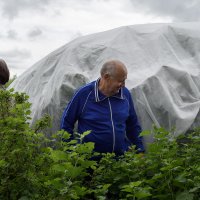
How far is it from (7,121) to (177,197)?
1.13 m

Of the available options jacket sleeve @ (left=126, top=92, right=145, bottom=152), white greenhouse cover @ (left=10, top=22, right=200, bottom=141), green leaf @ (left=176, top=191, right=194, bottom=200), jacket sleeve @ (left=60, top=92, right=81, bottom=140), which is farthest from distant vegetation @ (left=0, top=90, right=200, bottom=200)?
white greenhouse cover @ (left=10, top=22, right=200, bottom=141)

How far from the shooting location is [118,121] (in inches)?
172

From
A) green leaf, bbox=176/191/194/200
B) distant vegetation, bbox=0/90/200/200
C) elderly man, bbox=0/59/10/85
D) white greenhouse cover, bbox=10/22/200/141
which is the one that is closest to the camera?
distant vegetation, bbox=0/90/200/200

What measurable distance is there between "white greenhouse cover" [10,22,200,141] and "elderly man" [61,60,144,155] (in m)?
→ 0.95

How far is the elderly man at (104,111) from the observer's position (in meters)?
4.30

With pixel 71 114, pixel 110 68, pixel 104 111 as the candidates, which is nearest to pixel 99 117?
pixel 104 111

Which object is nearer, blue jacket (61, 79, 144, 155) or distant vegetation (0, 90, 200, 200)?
distant vegetation (0, 90, 200, 200)

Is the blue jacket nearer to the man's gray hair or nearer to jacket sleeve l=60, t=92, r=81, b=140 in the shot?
jacket sleeve l=60, t=92, r=81, b=140

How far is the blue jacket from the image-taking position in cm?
429

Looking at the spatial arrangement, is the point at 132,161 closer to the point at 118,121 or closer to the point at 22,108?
the point at 22,108

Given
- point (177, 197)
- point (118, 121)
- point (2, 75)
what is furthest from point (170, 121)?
point (177, 197)

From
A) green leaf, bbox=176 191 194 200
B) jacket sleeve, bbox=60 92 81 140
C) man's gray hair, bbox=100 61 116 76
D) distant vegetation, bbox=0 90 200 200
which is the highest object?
man's gray hair, bbox=100 61 116 76

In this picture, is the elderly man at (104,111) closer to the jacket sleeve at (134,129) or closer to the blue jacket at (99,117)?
the blue jacket at (99,117)

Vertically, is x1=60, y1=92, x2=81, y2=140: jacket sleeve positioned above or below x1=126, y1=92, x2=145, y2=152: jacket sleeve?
above
